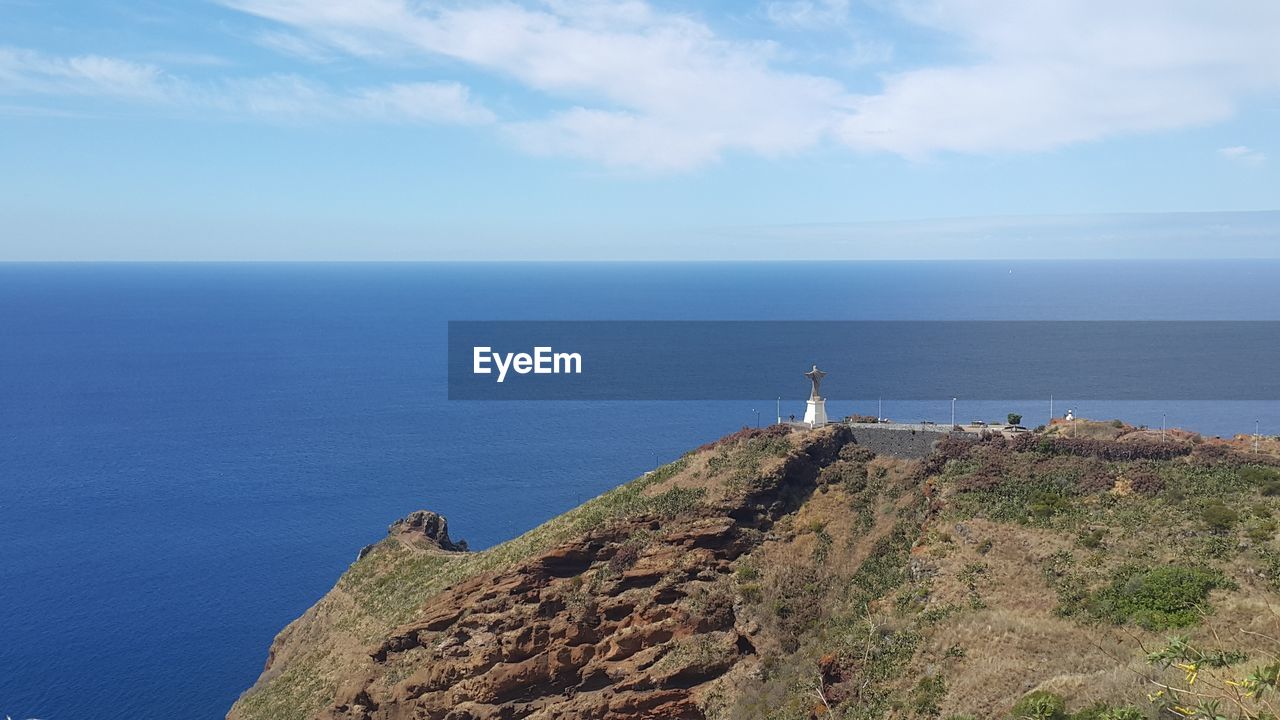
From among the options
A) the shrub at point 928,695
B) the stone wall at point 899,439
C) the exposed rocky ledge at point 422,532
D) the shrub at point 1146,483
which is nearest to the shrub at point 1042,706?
the shrub at point 928,695

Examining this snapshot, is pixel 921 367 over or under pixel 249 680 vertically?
over

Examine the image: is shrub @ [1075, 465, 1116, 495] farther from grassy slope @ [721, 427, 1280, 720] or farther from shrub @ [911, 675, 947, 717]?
shrub @ [911, 675, 947, 717]

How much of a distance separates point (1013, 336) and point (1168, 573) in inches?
5898

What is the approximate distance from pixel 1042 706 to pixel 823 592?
14.8 meters

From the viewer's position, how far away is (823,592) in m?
35.9

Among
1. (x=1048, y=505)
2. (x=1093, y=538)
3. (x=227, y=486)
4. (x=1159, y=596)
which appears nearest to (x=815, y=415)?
(x=1048, y=505)

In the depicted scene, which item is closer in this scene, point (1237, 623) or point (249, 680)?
point (1237, 623)

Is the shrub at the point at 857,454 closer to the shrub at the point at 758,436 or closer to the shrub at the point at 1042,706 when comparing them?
the shrub at the point at 758,436

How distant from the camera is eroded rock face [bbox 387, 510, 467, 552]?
5416cm

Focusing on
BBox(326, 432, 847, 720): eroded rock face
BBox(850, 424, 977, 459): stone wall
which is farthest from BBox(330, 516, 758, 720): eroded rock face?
BBox(850, 424, 977, 459): stone wall

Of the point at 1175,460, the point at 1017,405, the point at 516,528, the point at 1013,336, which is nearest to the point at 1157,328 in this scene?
the point at 1013,336

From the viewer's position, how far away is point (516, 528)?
79.4 metres

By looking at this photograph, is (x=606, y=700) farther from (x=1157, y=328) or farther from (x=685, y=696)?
(x=1157, y=328)

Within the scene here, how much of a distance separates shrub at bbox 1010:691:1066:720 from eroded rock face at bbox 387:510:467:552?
38.3m
